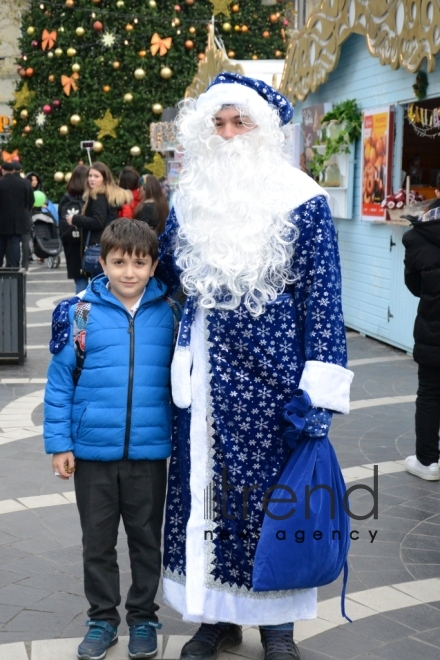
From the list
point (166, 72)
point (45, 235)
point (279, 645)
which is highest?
point (166, 72)

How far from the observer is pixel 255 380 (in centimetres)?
318

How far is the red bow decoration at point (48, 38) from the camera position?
2177 cm

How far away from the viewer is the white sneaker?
5.50 meters

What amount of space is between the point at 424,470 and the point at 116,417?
2.82 m

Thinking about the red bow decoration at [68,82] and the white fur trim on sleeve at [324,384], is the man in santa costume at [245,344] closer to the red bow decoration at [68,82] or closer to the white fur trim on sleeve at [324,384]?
the white fur trim on sleeve at [324,384]

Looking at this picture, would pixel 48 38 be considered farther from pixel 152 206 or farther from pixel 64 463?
pixel 64 463

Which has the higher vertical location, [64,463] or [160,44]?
[160,44]

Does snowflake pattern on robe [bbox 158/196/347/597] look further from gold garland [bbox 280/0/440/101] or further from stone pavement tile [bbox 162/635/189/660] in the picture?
gold garland [bbox 280/0/440/101]

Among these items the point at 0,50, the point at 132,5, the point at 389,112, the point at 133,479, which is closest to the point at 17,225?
the point at 389,112

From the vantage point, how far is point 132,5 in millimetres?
21547

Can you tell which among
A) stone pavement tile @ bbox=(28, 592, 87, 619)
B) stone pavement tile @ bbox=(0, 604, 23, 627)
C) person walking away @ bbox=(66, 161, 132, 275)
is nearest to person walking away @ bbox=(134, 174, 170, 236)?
person walking away @ bbox=(66, 161, 132, 275)

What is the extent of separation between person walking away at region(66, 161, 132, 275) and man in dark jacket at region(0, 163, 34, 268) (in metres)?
3.76

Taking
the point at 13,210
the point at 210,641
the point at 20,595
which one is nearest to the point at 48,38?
the point at 13,210

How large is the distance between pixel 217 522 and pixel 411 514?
2016 mm
